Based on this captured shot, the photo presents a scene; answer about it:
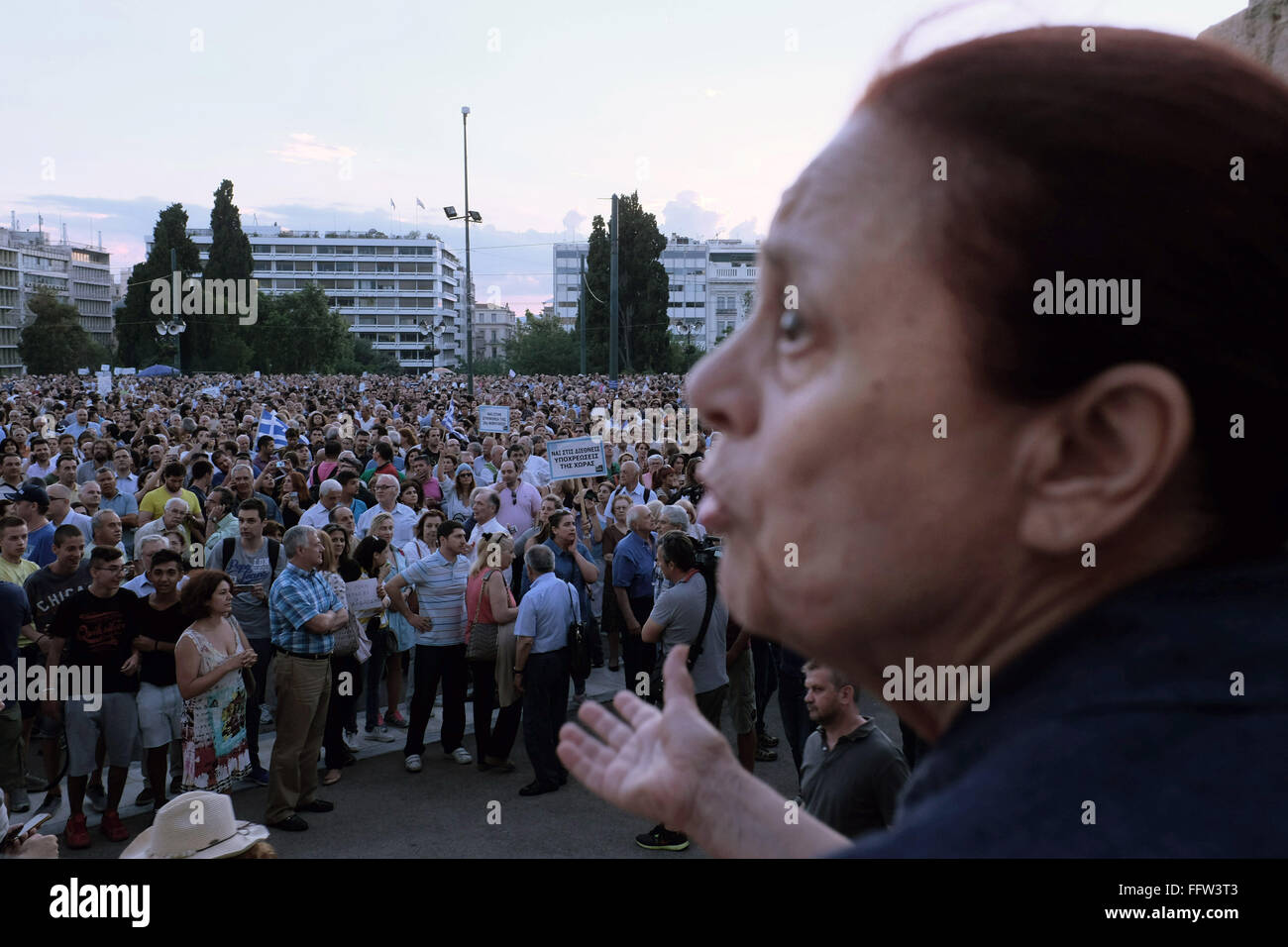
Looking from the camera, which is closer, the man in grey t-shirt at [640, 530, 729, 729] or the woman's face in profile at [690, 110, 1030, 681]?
the woman's face in profile at [690, 110, 1030, 681]

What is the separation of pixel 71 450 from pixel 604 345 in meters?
55.6

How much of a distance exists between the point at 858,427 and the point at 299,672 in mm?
7120

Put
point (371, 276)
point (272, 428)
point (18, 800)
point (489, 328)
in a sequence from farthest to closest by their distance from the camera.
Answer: point (489, 328) → point (371, 276) → point (272, 428) → point (18, 800)

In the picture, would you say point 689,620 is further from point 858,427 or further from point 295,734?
point 858,427

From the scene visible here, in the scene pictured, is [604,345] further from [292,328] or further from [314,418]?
[314,418]

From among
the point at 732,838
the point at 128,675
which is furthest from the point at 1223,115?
the point at 128,675

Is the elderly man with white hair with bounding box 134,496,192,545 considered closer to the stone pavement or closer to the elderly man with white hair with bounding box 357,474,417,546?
the elderly man with white hair with bounding box 357,474,417,546

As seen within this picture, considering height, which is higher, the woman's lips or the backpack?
the woman's lips

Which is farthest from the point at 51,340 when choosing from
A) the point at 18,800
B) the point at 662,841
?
the point at 662,841

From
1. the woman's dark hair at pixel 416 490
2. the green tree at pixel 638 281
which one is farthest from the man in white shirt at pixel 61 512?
the green tree at pixel 638 281

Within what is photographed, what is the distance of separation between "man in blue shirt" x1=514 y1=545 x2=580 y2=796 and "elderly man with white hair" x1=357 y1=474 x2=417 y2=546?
2.15 m

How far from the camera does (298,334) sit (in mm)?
82375

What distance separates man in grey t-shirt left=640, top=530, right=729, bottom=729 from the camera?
694 centimetres
